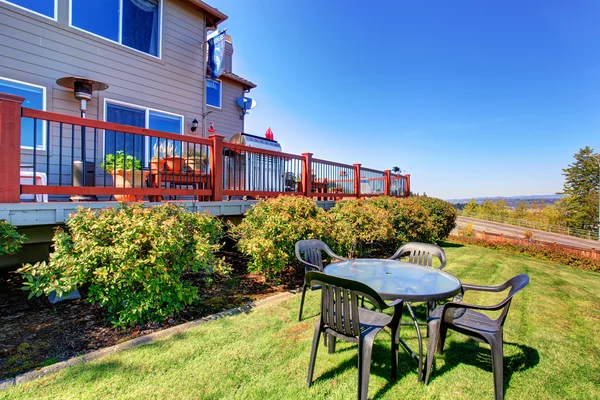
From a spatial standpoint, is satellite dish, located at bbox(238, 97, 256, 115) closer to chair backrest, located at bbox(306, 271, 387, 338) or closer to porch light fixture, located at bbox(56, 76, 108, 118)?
porch light fixture, located at bbox(56, 76, 108, 118)

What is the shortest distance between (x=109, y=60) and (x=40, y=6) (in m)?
1.29

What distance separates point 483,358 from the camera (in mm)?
2541

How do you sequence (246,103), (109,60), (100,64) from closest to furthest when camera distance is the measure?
(100,64), (109,60), (246,103)

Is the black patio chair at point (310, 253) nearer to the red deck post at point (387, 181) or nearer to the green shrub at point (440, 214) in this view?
the green shrub at point (440, 214)

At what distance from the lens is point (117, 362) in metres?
2.20

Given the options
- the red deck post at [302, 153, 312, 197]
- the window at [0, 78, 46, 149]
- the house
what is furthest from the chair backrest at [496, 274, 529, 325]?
the window at [0, 78, 46, 149]

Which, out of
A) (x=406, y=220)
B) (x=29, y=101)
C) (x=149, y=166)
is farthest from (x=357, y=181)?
(x=29, y=101)

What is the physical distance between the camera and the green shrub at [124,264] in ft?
8.75

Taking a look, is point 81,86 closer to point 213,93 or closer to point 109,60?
point 109,60

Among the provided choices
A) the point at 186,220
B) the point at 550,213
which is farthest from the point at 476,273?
the point at 550,213

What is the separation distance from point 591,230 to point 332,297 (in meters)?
53.8

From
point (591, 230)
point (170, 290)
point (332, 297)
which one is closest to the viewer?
point (332, 297)

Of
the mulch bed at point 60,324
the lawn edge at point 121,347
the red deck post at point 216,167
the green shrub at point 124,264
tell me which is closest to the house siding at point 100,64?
the red deck post at point 216,167

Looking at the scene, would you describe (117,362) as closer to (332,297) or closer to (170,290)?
(170,290)
